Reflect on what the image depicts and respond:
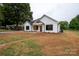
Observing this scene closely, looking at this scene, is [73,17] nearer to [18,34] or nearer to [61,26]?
[61,26]

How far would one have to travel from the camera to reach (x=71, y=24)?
4.89 metres

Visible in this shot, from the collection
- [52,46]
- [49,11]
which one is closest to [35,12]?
[49,11]

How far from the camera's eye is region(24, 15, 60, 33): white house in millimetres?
4891

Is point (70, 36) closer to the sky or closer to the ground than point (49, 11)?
closer to the ground

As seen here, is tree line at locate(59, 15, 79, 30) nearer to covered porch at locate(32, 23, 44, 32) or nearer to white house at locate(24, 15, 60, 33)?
white house at locate(24, 15, 60, 33)

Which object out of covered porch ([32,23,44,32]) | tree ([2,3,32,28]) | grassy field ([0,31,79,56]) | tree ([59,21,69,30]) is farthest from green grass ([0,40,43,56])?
tree ([59,21,69,30])

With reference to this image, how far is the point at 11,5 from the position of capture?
15.9 ft

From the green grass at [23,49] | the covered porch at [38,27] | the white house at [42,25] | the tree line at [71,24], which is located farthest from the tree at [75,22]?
the green grass at [23,49]

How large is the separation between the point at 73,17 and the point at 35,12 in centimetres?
50

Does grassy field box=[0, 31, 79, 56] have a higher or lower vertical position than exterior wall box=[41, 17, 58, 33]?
lower

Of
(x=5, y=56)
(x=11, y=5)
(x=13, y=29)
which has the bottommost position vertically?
(x=5, y=56)

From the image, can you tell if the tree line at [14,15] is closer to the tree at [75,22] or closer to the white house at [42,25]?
the white house at [42,25]

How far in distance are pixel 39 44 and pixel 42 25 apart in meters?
0.27

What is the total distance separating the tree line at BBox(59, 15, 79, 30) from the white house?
0.07m
